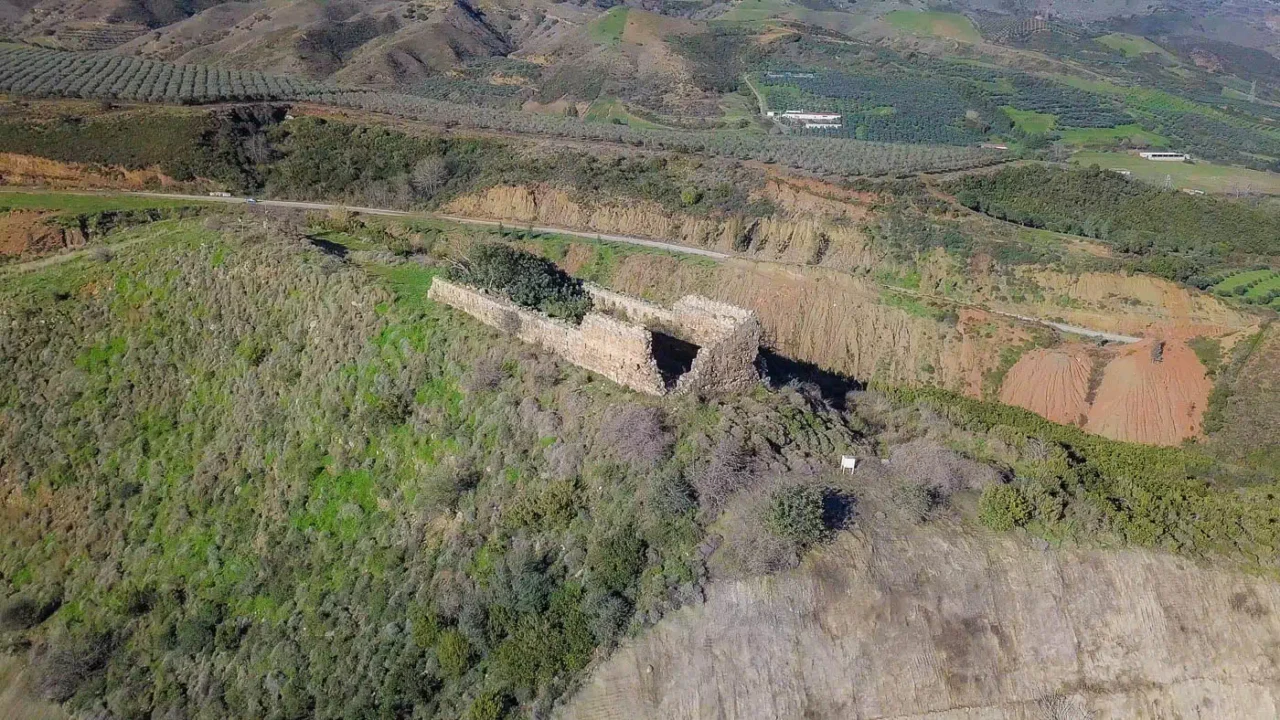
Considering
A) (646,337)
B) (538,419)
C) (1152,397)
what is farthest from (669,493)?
(1152,397)

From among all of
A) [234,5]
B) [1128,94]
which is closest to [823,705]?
[1128,94]

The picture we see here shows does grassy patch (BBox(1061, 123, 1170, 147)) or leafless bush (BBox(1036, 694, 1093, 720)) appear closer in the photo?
leafless bush (BBox(1036, 694, 1093, 720))

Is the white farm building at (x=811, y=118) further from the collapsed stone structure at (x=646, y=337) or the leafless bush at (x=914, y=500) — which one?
the leafless bush at (x=914, y=500)

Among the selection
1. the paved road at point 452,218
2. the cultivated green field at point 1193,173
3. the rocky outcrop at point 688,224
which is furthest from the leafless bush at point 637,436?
the cultivated green field at point 1193,173

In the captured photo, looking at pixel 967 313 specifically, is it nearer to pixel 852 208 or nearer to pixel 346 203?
pixel 852 208

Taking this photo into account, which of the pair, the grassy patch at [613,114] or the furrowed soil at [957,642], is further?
the grassy patch at [613,114]

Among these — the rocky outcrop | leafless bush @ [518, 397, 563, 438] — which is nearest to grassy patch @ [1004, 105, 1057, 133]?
the rocky outcrop

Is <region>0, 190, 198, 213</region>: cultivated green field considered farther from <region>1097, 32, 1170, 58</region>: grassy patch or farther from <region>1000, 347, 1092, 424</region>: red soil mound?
<region>1097, 32, 1170, 58</region>: grassy patch
